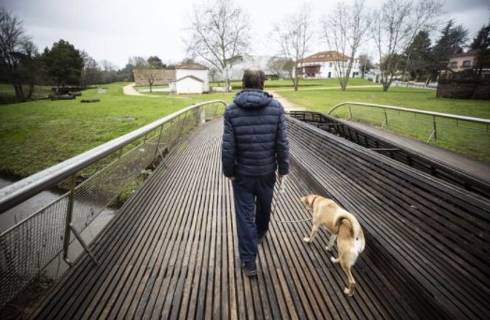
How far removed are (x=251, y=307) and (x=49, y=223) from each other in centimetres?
173

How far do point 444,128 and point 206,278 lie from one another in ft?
27.4

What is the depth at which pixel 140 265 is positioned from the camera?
226 centimetres

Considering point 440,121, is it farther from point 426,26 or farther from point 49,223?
point 426,26

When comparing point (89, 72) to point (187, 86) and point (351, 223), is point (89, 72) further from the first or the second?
point (351, 223)

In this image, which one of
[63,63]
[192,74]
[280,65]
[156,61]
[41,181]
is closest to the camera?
[41,181]

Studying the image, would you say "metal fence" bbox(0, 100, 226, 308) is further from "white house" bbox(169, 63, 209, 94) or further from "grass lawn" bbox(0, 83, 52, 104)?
"white house" bbox(169, 63, 209, 94)

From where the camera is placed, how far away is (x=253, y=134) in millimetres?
1960

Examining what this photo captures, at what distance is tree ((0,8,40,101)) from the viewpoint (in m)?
30.0

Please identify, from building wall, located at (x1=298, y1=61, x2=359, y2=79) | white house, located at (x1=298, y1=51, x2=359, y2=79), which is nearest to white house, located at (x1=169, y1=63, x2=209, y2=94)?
white house, located at (x1=298, y1=51, x2=359, y2=79)

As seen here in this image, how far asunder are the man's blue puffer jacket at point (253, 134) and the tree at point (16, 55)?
138 feet

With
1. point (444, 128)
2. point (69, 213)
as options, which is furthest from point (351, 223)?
point (444, 128)

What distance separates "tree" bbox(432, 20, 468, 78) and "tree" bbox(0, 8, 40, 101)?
63465mm

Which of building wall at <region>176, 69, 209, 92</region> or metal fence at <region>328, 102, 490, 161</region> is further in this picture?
building wall at <region>176, 69, 209, 92</region>

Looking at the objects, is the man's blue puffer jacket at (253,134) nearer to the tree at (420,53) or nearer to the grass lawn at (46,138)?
the grass lawn at (46,138)
